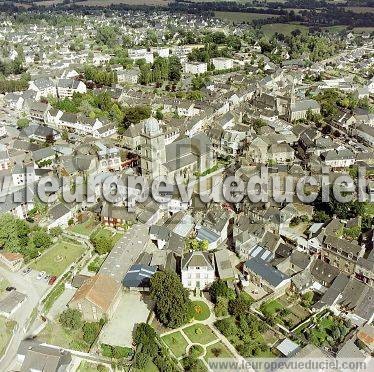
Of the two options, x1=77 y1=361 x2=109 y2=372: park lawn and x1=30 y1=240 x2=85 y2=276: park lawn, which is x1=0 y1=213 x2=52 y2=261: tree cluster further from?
x1=77 y1=361 x2=109 y2=372: park lawn

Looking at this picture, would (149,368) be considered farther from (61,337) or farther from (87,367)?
(61,337)

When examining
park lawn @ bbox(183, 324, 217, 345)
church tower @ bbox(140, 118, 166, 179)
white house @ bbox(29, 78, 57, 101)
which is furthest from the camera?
white house @ bbox(29, 78, 57, 101)

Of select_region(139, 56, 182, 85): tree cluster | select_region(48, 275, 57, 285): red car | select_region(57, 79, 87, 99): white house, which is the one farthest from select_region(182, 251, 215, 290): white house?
select_region(139, 56, 182, 85): tree cluster

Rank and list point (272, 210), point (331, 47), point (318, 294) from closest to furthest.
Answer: point (318, 294), point (272, 210), point (331, 47)

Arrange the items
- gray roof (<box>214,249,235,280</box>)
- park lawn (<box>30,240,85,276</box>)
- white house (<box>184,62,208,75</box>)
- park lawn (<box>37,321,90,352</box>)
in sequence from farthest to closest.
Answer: white house (<box>184,62,208,75</box>), park lawn (<box>30,240,85,276</box>), gray roof (<box>214,249,235,280</box>), park lawn (<box>37,321,90,352</box>)

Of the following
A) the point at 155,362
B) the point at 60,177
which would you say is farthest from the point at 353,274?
the point at 60,177

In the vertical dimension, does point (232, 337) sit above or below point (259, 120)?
below

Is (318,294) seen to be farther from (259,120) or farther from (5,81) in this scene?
(5,81)

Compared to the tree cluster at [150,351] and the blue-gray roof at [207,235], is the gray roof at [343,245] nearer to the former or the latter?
the blue-gray roof at [207,235]
